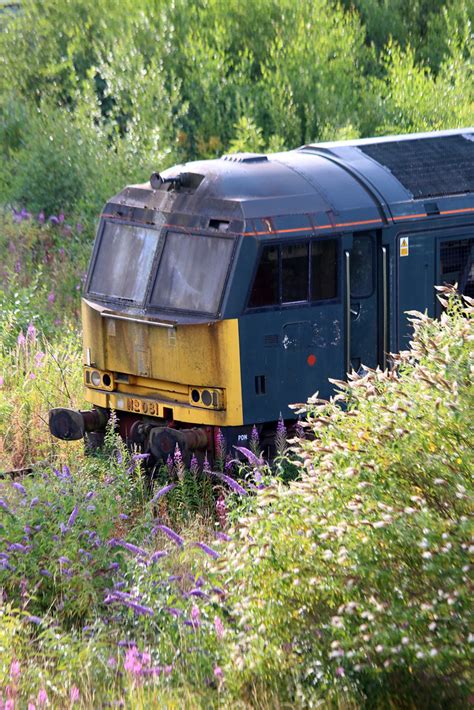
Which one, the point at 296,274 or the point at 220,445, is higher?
the point at 296,274

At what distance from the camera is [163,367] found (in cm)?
1133

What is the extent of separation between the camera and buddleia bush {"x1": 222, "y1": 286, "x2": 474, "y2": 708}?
634 centimetres

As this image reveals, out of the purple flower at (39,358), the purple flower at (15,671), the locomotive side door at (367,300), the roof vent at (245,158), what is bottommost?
the purple flower at (15,671)

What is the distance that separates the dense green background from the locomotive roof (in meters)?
6.21

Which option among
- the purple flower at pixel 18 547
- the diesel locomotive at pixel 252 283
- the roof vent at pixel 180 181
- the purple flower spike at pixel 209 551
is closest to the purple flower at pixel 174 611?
the purple flower spike at pixel 209 551

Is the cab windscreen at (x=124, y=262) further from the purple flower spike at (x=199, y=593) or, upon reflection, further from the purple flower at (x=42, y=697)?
the purple flower at (x=42, y=697)

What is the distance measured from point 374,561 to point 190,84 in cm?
1629

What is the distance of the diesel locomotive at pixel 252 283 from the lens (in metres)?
11.0

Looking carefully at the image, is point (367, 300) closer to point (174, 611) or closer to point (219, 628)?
point (174, 611)

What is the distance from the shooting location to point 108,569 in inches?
341

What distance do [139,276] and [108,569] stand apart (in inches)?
144

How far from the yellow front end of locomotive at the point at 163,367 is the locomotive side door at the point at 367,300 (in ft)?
4.29

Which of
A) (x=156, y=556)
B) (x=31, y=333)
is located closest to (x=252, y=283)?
(x=156, y=556)

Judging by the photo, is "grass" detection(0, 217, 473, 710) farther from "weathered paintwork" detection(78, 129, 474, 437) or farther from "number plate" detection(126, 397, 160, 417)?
"number plate" detection(126, 397, 160, 417)
